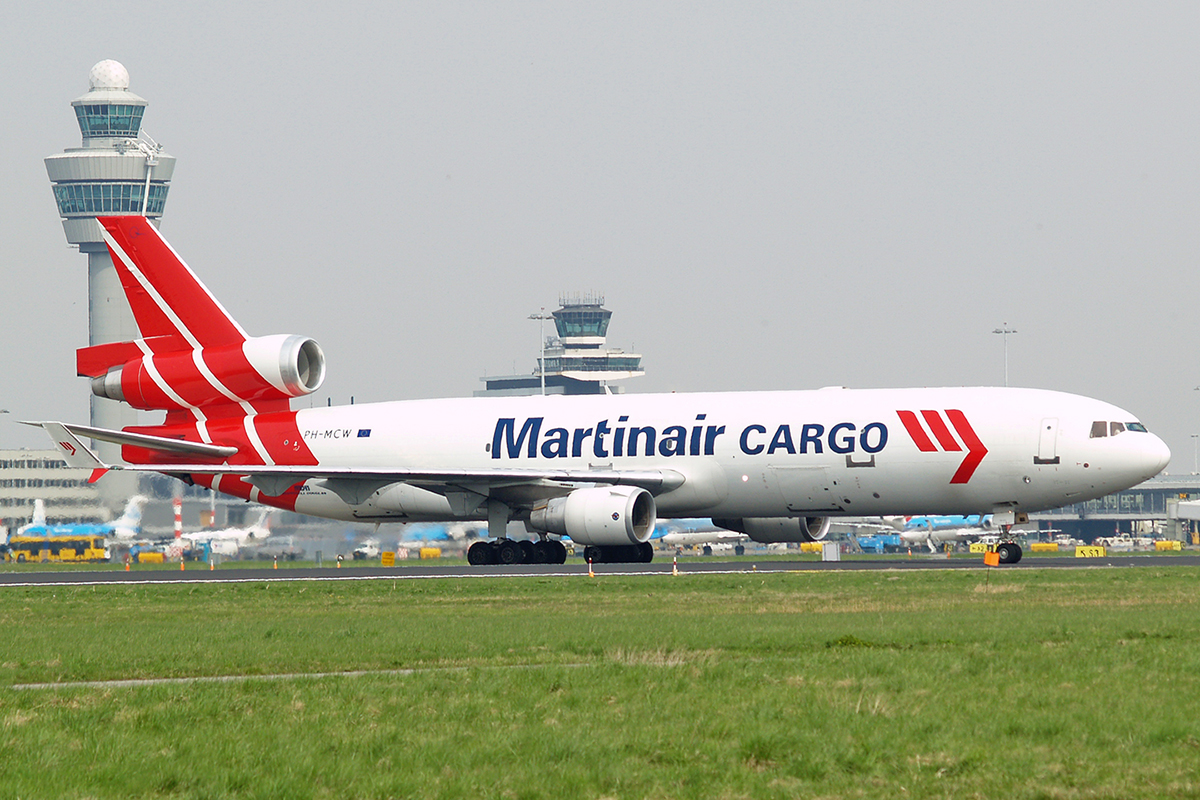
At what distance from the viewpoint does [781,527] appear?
47750 millimetres

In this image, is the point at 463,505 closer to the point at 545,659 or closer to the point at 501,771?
the point at 545,659

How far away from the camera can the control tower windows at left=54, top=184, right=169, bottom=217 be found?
195750 millimetres

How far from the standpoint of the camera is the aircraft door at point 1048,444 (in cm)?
3959

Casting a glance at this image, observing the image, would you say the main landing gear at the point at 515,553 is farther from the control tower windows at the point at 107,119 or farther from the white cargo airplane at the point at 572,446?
the control tower windows at the point at 107,119

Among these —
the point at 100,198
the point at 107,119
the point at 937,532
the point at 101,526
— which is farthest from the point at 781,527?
the point at 107,119

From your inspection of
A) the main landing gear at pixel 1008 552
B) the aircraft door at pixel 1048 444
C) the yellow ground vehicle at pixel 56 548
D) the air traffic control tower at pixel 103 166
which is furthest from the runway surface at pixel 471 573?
the air traffic control tower at pixel 103 166

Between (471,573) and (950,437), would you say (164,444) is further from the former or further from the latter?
(950,437)

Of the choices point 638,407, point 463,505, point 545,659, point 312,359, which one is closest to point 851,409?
point 638,407

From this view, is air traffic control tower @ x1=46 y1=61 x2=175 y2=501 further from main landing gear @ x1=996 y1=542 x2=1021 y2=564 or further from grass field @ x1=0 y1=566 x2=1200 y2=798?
grass field @ x1=0 y1=566 x2=1200 y2=798

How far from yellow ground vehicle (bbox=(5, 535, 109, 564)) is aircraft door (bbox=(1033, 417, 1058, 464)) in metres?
51.1

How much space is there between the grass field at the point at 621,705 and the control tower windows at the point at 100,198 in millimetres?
181685

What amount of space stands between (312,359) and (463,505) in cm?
768

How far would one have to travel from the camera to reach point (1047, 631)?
748 inches

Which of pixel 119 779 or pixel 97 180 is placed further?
pixel 97 180
